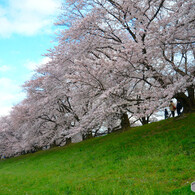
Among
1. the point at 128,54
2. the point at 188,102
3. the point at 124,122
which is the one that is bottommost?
the point at 124,122

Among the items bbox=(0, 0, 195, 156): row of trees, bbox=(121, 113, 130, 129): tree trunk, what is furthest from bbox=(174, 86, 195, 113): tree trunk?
bbox=(121, 113, 130, 129): tree trunk

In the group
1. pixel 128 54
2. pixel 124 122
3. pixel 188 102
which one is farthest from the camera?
pixel 124 122

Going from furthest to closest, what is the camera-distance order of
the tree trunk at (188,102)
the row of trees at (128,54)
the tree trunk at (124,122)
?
the tree trunk at (124,122), the tree trunk at (188,102), the row of trees at (128,54)

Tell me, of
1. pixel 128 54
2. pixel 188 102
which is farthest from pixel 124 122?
pixel 128 54

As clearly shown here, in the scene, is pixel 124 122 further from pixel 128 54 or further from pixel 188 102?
pixel 128 54

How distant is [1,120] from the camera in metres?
39.5

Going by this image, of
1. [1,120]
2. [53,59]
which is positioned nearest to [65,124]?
[53,59]

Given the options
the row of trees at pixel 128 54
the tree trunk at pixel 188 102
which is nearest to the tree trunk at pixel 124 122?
the row of trees at pixel 128 54

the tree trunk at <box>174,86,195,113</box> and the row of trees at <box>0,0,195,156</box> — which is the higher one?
the row of trees at <box>0,0,195,156</box>

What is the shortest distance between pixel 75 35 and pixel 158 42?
206 inches

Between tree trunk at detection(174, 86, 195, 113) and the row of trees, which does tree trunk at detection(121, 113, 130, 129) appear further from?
tree trunk at detection(174, 86, 195, 113)

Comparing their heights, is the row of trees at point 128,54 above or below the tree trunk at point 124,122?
above

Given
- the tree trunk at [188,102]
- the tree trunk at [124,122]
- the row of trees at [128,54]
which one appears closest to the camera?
the row of trees at [128,54]

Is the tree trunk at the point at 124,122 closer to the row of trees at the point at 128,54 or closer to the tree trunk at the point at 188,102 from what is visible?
the row of trees at the point at 128,54
